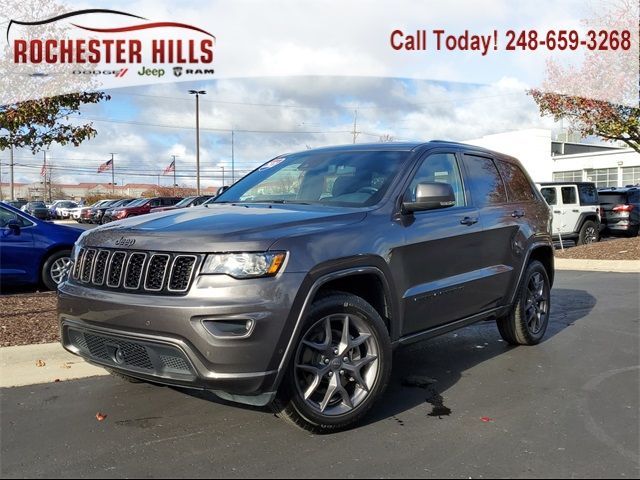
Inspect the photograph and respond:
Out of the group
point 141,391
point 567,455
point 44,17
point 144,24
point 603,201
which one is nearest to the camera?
point 567,455

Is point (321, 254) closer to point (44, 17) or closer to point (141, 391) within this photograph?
point (141, 391)

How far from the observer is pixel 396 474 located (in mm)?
3182

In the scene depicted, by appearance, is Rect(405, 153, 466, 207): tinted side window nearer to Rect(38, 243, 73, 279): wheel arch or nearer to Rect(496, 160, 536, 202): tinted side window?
Rect(496, 160, 536, 202): tinted side window

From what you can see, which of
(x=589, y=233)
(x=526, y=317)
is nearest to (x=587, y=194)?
(x=589, y=233)

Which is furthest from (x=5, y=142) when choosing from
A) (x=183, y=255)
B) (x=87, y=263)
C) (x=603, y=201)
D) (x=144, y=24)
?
(x=603, y=201)

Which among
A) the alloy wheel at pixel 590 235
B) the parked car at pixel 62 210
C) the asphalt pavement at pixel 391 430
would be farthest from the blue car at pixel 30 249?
the parked car at pixel 62 210

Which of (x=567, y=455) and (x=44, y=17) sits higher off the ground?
(x=44, y=17)

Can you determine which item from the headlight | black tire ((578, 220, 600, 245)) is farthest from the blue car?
black tire ((578, 220, 600, 245))

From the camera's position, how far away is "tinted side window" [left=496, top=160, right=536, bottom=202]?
228 inches

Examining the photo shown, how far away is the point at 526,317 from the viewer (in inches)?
230

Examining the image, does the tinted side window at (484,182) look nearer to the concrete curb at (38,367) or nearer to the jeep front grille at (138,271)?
the jeep front grille at (138,271)

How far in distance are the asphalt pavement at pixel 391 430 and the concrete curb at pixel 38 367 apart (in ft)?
0.59

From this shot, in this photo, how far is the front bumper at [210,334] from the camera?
127 inches

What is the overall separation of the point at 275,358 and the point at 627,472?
2003mm
